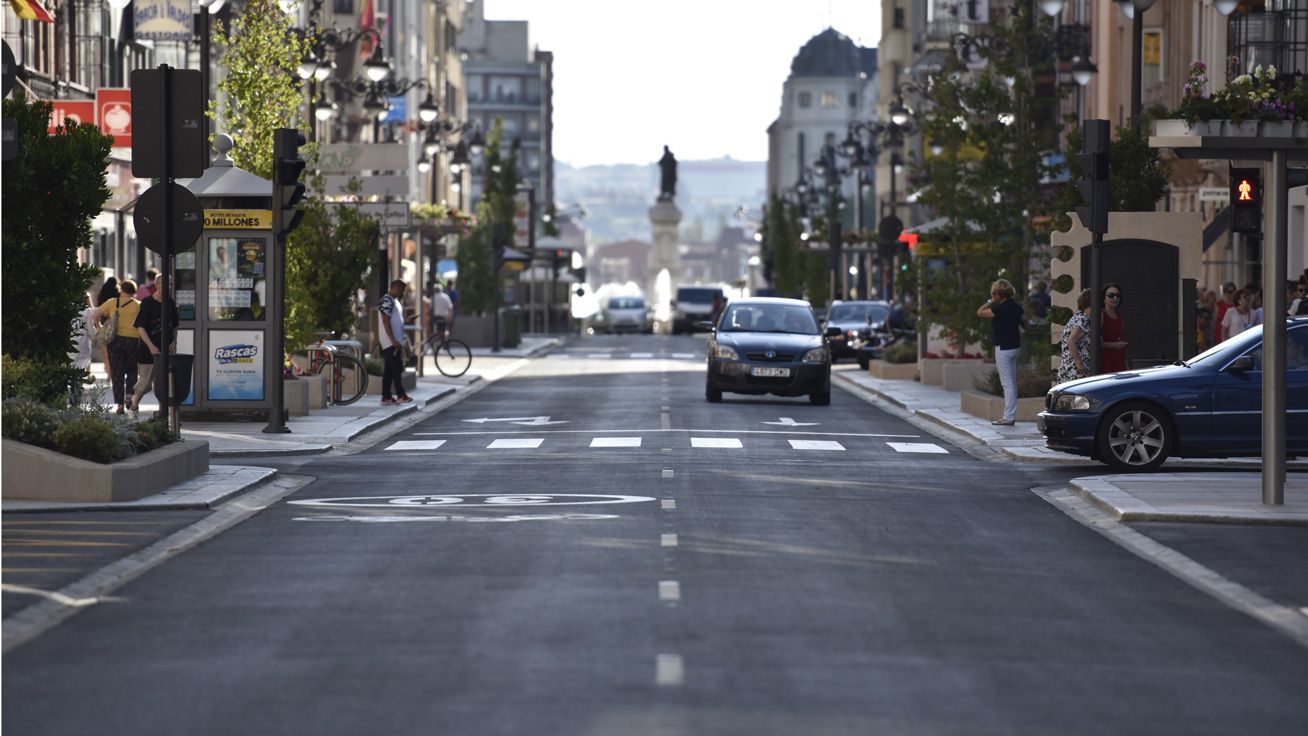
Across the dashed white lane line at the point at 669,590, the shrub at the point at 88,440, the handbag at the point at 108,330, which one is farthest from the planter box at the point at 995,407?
the dashed white lane line at the point at 669,590

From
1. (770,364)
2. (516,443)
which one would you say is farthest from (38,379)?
(770,364)

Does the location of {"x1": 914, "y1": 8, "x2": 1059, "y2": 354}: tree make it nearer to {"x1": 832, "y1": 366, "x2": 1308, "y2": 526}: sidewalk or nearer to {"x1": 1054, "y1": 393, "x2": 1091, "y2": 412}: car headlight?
{"x1": 832, "y1": 366, "x2": 1308, "y2": 526}: sidewalk

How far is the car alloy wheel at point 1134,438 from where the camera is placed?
75.7ft

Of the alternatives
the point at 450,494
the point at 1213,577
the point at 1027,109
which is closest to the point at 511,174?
the point at 1027,109

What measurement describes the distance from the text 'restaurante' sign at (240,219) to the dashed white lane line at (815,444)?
21.5 ft

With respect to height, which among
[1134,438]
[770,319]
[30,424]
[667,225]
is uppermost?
[667,225]

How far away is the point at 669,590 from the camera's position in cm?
1303

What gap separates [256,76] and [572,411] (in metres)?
6.21

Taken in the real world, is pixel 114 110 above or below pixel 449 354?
above

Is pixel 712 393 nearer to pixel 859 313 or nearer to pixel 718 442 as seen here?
pixel 718 442

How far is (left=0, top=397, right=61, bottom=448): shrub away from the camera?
19047 mm

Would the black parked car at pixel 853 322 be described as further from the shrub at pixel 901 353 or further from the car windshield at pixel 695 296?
the car windshield at pixel 695 296

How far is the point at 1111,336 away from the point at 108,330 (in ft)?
46.1

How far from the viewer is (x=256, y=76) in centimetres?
3447
